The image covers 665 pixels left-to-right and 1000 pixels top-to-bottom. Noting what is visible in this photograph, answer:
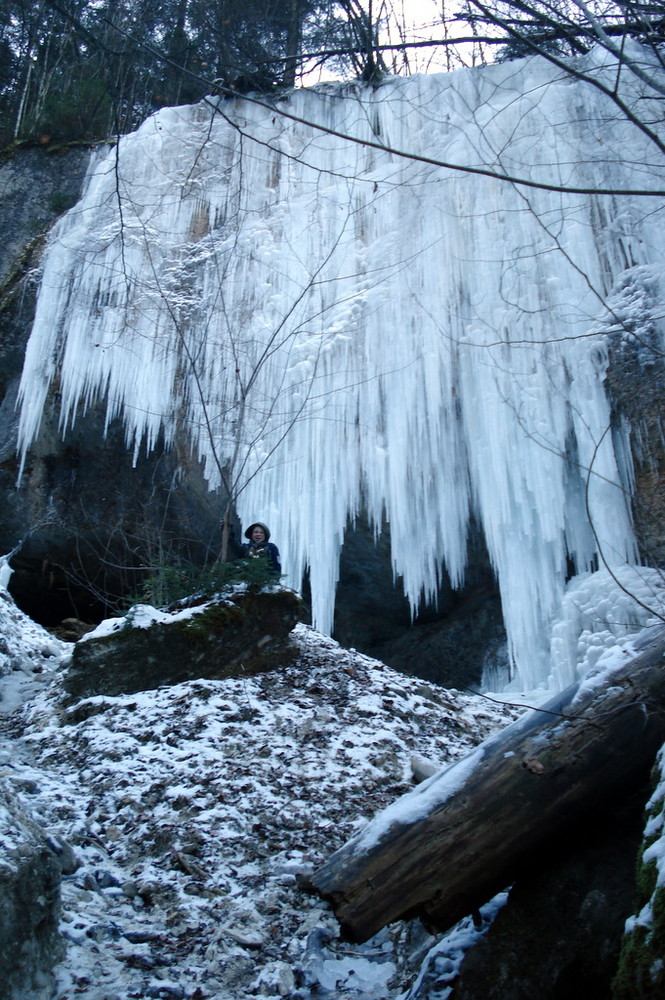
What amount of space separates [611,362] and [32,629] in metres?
6.35

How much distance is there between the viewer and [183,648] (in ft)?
18.0

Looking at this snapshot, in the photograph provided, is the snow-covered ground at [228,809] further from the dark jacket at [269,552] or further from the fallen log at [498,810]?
the dark jacket at [269,552]

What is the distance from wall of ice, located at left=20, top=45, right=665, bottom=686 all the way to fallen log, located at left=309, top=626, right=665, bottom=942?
14.2 feet

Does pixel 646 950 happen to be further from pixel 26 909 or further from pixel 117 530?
pixel 117 530

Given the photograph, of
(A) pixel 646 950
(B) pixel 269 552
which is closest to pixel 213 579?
(B) pixel 269 552

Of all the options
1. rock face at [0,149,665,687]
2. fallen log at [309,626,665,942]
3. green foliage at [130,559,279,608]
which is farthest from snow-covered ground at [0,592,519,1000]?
A: rock face at [0,149,665,687]

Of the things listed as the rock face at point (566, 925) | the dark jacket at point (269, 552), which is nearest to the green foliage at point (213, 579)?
the dark jacket at point (269, 552)

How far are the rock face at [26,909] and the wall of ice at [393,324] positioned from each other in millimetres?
4320

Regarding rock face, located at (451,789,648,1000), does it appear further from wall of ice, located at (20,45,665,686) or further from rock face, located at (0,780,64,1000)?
wall of ice, located at (20,45,665,686)

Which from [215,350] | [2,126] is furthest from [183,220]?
[2,126]

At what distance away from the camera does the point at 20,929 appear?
2.31m

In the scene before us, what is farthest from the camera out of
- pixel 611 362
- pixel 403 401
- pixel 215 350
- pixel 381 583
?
pixel 381 583

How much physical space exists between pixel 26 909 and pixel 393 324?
287 inches

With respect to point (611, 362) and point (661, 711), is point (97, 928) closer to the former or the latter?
point (661, 711)
